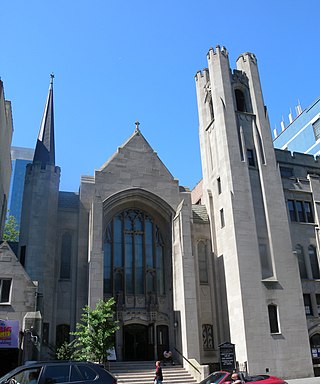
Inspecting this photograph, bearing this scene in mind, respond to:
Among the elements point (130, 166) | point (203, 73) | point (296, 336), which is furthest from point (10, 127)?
point (296, 336)

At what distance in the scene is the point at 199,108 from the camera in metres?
36.4

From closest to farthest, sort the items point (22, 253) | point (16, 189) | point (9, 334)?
point (9, 334), point (22, 253), point (16, 189)

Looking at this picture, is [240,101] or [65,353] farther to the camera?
[240,101]

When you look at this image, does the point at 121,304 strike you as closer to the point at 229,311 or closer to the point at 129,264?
the point at 129,264

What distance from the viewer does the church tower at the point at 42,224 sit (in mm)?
24859

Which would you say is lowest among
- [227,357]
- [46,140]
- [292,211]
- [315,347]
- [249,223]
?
[227,357]

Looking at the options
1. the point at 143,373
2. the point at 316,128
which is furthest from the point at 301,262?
the point at 316,128

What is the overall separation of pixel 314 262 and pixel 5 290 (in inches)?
881

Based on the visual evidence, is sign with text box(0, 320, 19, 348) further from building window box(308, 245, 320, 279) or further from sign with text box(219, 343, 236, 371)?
building window box(308, 245, 320, 279)

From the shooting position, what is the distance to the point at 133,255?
28797 mm

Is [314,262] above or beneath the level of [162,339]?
above

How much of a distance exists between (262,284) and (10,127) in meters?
29.7

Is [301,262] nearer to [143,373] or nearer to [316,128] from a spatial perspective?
[143,373]

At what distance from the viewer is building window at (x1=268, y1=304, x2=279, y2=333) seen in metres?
25.8
